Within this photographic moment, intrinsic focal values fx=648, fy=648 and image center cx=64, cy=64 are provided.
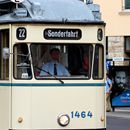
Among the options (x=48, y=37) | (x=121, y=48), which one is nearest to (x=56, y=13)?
(x=48, y=37)

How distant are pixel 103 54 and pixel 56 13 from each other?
1.16 meters

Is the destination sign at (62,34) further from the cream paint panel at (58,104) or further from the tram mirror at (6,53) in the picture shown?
the cream paint panel at (58,104)

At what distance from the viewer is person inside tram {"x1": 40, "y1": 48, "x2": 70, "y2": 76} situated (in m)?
11.6

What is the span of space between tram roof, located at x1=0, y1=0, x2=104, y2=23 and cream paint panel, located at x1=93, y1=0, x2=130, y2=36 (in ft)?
81.4

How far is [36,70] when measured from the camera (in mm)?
11539

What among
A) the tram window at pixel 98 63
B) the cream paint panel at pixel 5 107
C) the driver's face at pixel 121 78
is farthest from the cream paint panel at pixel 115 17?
the cream paint panel at pixel 5 107

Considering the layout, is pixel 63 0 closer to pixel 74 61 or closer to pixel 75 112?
pixel 74 61

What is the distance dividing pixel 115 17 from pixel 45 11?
2564 cm

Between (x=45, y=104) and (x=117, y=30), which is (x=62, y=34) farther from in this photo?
(x=117, y=30)

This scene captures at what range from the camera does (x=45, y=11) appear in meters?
11.8

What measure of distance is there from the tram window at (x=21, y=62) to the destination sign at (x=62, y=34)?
46 centimetres

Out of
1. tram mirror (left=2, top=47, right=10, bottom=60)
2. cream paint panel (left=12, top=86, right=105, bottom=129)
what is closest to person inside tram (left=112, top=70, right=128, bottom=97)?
cream paint panel (left=12, top=86, right=105, bottom=129)

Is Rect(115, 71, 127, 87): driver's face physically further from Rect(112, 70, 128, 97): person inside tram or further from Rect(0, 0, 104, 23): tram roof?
Rect(0, 0, 104, 23): tram roof

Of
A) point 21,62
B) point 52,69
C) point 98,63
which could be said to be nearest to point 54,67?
point 52,69
